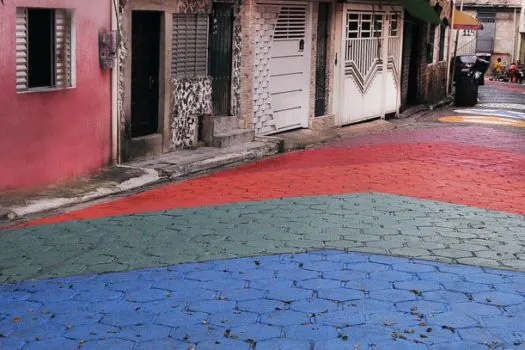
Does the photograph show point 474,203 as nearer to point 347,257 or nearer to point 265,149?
point 347,257

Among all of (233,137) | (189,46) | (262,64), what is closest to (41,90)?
(189,46)

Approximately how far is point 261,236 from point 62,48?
159 inches

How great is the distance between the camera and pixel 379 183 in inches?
441

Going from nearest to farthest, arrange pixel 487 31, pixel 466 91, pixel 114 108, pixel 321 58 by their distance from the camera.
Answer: pixel 114 108, pixel 321 58, pixel 466 91, pixel 487 31

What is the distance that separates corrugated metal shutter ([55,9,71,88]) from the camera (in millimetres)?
10289

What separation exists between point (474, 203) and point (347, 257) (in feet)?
10.9

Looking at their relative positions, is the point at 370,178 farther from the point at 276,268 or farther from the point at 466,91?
the point at 466,91

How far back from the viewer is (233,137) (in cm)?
1383

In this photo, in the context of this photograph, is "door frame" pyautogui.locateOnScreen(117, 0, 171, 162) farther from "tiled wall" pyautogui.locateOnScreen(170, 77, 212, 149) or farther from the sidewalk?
the sidewalk

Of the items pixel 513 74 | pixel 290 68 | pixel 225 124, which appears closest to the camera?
pixel 225 124

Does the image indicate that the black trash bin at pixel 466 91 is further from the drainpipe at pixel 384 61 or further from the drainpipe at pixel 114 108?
the drainpipe at pixel 114 108

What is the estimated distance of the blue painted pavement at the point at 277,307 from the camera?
5.36m

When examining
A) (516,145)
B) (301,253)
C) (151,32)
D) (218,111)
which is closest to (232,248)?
(301,253)

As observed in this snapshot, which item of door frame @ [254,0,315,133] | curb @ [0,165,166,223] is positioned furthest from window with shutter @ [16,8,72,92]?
door frame @ [254,0,315,133]
